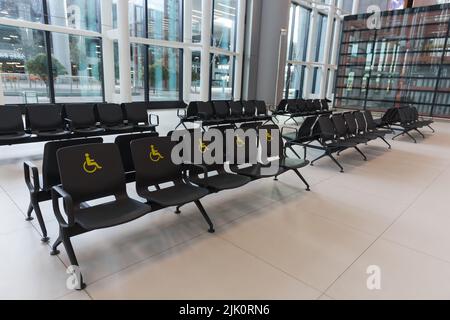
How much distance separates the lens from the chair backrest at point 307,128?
4.71m

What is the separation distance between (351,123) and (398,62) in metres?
9.52

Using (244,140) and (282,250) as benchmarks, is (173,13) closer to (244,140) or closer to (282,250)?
(244,140)

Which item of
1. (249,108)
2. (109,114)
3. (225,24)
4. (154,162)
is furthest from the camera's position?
(225,24)

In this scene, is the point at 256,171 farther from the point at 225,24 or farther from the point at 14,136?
the point at 225,24

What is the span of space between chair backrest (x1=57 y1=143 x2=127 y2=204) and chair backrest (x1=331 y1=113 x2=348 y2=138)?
12.3 feet

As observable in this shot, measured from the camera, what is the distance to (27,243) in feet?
7.45

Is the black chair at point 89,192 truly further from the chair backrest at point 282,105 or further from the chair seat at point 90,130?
the chair backrest at point 282,105

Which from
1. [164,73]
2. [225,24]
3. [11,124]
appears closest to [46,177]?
[11,124]

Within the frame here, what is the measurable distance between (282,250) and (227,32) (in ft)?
37.5

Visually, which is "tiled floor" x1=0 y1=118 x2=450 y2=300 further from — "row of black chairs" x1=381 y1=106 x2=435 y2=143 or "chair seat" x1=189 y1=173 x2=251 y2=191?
"row of black chairs" x1=381 y1=106 x2=435 y2=143

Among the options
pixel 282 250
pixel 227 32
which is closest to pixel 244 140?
pixel 282 250

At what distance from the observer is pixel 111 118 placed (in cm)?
535

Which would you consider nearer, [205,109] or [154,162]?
[154,162]

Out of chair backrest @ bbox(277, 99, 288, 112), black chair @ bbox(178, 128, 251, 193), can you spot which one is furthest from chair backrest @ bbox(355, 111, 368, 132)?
black chair @ bbox(178, 128, 251, 193)
